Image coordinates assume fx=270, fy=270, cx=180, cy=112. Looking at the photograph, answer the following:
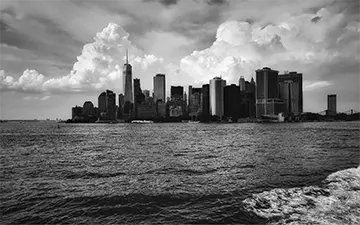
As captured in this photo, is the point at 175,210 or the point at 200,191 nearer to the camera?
the point at 175,210

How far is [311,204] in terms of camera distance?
1945 cm

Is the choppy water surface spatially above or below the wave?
below

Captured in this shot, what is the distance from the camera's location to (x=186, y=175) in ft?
103

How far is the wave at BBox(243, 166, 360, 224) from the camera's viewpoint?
653 inches

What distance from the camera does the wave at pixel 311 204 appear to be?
16594 mm

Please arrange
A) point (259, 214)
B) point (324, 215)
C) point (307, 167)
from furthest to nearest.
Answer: point (307, 167) < point (259, 214) < point (324, 215)

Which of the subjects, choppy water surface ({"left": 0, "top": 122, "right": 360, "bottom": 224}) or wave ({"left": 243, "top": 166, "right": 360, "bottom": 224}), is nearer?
wave ({"left": 243, "top": 166, "right": 360, "bottom": 224})

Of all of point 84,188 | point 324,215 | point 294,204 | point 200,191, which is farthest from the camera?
point 84,188

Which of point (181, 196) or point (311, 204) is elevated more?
point (311, 204)

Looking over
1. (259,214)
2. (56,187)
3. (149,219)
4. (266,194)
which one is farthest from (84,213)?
(266,194)

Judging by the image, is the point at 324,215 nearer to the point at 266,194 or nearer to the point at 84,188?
the point at 266,194

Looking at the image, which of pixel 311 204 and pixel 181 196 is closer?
pixel 311 204

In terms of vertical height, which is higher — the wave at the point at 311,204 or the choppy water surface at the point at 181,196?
the wave at the point at 311,204

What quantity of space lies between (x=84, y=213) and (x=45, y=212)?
2.92 meters
